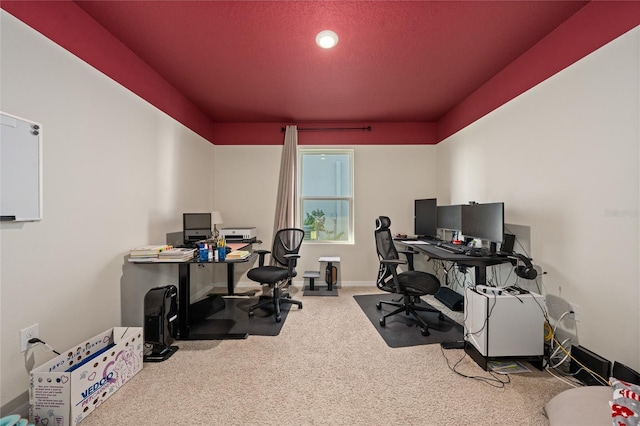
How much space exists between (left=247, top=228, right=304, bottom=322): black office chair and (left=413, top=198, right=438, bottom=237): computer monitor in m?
1.88

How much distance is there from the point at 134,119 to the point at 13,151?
110 centimetres

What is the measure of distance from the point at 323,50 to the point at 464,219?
2.37 m

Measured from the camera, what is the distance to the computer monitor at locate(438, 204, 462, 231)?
317cm

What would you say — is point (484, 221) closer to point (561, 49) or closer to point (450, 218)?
point (450, 218)

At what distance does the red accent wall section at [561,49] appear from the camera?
1.66 m

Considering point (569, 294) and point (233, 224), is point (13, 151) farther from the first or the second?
point (569, 294)

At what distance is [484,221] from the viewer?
2.54m

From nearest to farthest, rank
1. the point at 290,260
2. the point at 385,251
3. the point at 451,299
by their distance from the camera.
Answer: the point at 385,251
the point at 290,260
the point at 451,299

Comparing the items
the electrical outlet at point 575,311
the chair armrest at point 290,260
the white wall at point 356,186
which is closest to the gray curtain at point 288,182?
the white wall at point 356,186

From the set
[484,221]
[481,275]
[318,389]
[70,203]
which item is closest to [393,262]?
[481,275]

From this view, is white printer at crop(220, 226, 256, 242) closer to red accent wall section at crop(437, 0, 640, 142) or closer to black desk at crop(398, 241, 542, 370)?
black desk at crop(398, 241, 542, 370)

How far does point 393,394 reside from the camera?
165 centimetres

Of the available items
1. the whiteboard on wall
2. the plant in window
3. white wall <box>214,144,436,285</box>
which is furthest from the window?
the whiteboard on wall

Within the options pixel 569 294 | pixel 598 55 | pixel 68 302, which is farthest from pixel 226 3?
pixel 569 294
